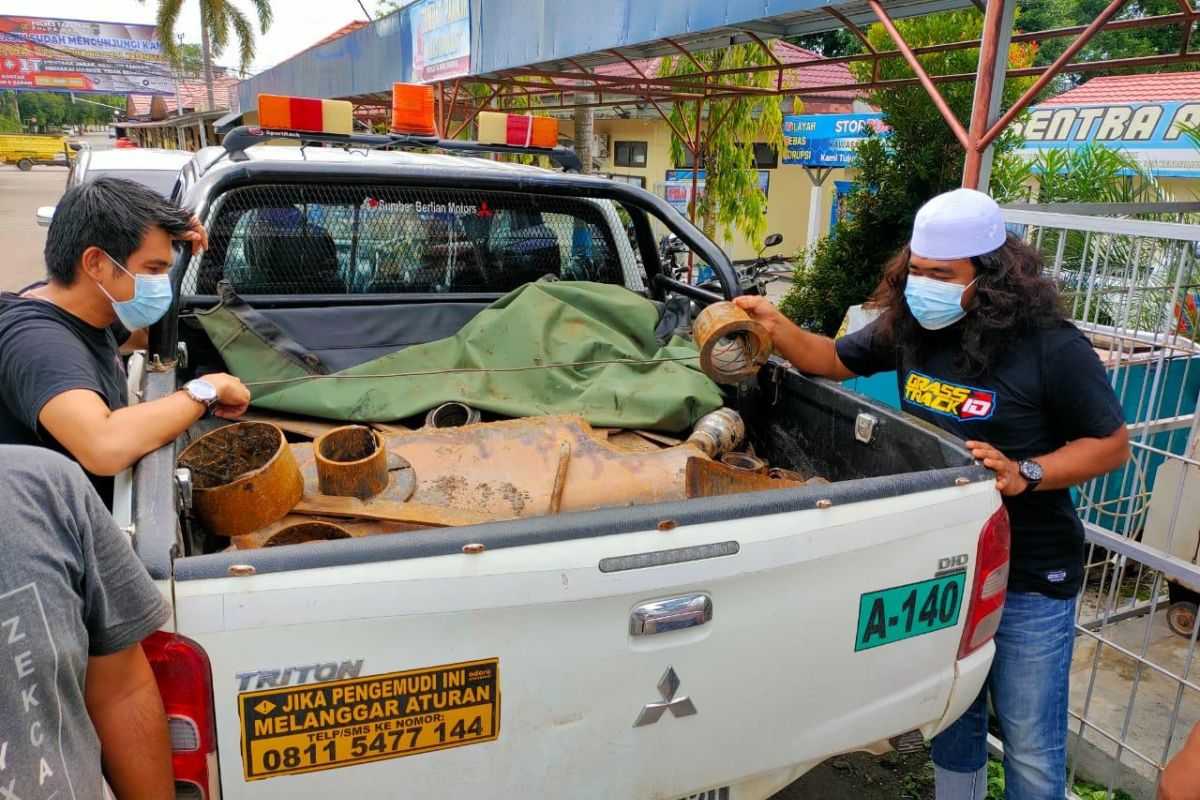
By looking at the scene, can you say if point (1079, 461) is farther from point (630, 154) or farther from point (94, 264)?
point (630, 154)

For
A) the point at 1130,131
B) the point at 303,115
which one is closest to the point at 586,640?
the point at 303,115

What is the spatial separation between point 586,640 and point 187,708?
0.70 m

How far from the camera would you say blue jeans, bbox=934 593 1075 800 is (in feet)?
7.53

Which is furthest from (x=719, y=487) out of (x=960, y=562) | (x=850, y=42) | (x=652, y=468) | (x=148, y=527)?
(x=850, y=42)

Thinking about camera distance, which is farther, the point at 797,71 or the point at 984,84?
the point at 797,71

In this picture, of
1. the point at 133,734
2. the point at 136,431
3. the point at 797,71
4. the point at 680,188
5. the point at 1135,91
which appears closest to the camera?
the point at 133,734

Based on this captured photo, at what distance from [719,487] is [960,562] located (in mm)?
614

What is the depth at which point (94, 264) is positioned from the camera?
1987 mm

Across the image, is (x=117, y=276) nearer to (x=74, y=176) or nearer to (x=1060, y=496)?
(x=1060, y=496)

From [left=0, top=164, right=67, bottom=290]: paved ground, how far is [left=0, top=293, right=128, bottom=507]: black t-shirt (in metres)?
5.71

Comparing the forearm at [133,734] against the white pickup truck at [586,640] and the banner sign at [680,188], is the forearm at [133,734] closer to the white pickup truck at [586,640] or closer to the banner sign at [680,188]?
the white pickup truck at [586,640]

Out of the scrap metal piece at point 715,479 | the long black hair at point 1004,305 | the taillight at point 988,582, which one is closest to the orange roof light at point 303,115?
the scrap metal piece at point 715,479

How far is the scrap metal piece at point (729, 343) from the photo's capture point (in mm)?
2645

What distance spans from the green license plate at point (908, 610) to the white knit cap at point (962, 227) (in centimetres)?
86
